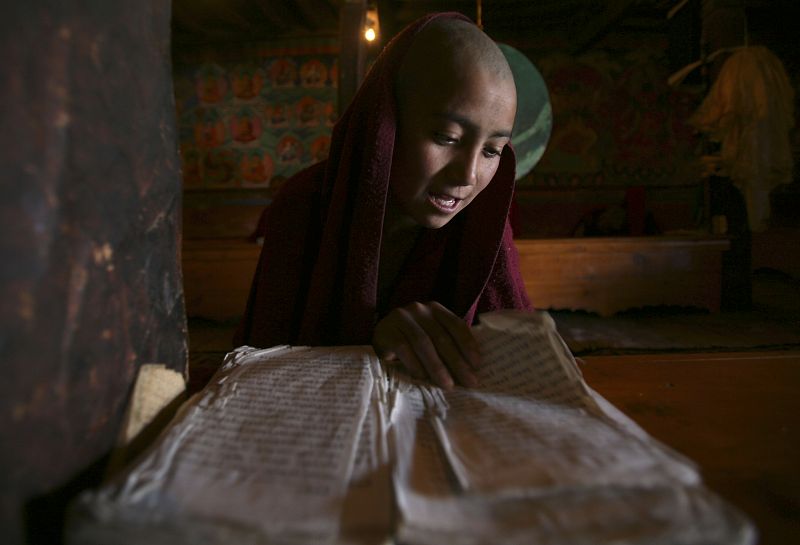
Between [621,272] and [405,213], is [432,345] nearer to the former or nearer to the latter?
[405,213]

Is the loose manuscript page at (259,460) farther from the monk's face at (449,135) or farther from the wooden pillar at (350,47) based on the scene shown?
the wooden pillar at (350,47)

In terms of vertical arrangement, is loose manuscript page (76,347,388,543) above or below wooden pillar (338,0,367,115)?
below

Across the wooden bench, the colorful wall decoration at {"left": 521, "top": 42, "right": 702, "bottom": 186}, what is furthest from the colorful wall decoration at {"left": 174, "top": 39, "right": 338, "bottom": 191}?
the wooden bench

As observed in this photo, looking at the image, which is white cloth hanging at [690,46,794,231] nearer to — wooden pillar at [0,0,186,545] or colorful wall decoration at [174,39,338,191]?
colorful wall decoration at [174,39,338,191]

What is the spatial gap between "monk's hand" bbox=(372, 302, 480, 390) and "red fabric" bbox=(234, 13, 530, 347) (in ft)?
0.55

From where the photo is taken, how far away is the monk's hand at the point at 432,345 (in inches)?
14.8

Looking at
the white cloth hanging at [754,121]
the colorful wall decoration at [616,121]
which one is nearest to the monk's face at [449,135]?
the white cloth hanging at [754,121]

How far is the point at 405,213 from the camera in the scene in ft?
2.40

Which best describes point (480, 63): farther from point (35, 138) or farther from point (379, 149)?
point (35, 138)

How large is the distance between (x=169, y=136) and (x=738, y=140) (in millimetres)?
2912

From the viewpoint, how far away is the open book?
0.56 feet

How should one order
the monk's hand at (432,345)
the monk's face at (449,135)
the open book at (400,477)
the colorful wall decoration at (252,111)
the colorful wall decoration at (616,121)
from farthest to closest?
the colorful wall decoration at (252,111) → the colorful wall decoration at (616,121) → the monk's face at (449,135) → the monk's hand at (432,345) → the open book at (400,477)

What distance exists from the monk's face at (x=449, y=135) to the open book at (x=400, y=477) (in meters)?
0.36

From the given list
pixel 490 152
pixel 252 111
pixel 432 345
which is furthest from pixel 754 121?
pixel 252 111
